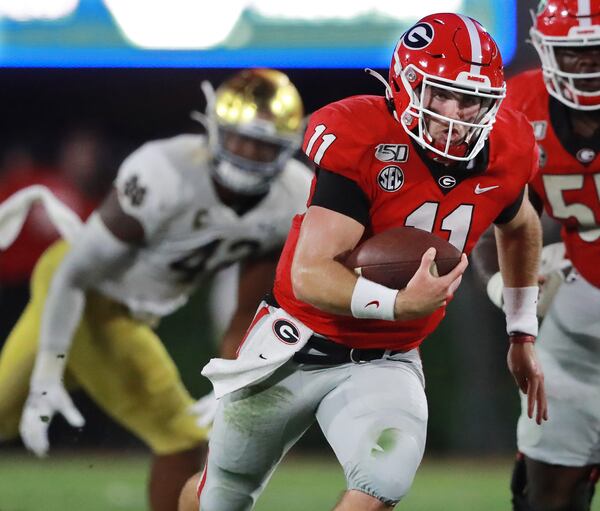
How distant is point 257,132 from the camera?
158 inches

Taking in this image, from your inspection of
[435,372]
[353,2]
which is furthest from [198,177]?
[435,372]

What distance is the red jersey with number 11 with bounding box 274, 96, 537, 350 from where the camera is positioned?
8.04 feet

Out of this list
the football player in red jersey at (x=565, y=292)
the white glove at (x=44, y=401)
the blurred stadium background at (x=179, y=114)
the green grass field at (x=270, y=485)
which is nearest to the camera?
the football player in red jersey at (x=565, y=292)

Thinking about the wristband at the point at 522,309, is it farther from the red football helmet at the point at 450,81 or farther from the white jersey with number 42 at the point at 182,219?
the white jersey with number 42 at the point at 182,219

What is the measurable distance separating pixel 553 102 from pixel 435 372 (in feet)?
7.49

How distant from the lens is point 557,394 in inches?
123

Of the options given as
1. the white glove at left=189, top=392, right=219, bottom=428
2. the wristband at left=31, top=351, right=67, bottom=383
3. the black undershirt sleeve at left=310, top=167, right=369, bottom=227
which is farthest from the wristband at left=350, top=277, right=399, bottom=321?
the wristband at left=31, top=351, right=67, bottom=383

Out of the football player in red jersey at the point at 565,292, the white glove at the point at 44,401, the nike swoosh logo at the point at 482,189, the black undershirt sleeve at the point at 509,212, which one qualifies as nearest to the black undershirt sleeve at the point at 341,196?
the nike swoosh logo at the point at 482,189

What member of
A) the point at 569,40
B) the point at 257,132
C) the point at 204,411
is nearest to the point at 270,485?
the point at 204,411

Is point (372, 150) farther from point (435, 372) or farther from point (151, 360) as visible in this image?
point (435, 372)

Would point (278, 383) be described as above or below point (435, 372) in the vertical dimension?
above

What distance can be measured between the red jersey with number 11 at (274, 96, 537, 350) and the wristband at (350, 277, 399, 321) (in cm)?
22

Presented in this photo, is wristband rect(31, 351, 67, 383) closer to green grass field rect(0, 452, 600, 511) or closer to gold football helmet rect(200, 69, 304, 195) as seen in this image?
green grass field rect(0, 452, 600, 511)

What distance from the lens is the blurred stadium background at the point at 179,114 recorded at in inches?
193
